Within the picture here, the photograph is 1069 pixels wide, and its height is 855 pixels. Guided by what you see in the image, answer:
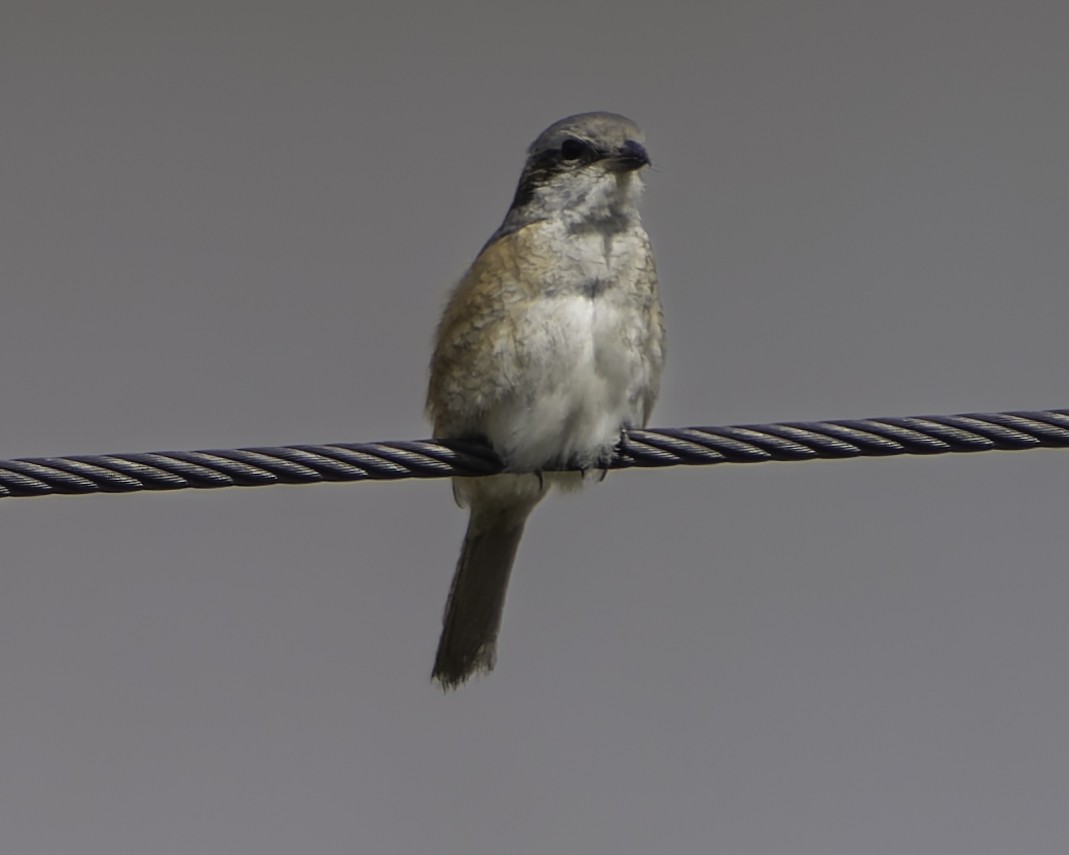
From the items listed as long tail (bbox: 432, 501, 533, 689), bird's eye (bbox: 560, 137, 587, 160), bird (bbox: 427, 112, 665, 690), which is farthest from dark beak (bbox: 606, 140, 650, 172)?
long tail (bbox: 432, 501, 533, 689)

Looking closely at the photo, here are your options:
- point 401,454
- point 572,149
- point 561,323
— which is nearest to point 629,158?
point 572,149

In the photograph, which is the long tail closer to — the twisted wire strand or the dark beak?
the dark beak

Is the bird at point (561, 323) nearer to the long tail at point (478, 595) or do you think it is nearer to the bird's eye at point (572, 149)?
the bird's eye at point (572, 149)

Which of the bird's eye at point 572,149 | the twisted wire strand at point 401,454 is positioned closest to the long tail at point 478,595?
the bird's eye at point 572,149

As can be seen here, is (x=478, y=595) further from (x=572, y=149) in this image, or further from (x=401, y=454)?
(x=401, y=454)

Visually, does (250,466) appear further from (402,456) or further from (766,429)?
(766,429)

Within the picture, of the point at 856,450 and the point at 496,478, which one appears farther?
the point at 496,478

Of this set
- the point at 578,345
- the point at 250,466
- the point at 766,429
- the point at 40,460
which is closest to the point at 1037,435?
the point at 766,429
